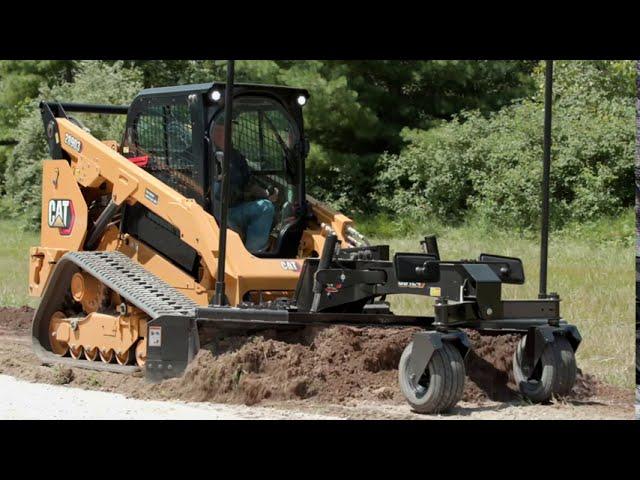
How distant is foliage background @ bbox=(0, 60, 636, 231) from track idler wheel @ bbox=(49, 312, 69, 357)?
13.1 meters

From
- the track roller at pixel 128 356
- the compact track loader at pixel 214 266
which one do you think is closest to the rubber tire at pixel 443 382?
the compact track loader at pixel 214 266

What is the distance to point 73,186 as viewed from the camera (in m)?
11.8

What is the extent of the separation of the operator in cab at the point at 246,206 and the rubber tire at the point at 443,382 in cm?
315

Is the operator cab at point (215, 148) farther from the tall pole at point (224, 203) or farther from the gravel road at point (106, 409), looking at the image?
the gravel road at point (106, 409)

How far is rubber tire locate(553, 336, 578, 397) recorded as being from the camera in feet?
29.1

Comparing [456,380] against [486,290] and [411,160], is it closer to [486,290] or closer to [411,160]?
[486,290]

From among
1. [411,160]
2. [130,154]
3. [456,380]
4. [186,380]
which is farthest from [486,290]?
[411,160]

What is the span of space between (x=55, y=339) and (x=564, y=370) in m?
5.27

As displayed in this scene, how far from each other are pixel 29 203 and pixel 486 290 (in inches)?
823

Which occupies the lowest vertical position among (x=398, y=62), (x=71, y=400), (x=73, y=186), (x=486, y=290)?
(x=71, y=400)

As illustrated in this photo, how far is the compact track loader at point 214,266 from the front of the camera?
28.3ft

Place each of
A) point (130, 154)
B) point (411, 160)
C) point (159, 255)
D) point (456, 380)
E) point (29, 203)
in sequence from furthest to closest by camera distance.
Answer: point (29, 203)
point (411, 160)
point (130, 154)
point (159, 255)
point (456, 380)

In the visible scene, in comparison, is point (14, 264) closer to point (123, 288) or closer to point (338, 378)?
point (123, 288)

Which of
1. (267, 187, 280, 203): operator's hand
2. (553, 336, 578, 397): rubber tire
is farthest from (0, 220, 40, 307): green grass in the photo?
(553, 336, 578, 397): rubber tire
